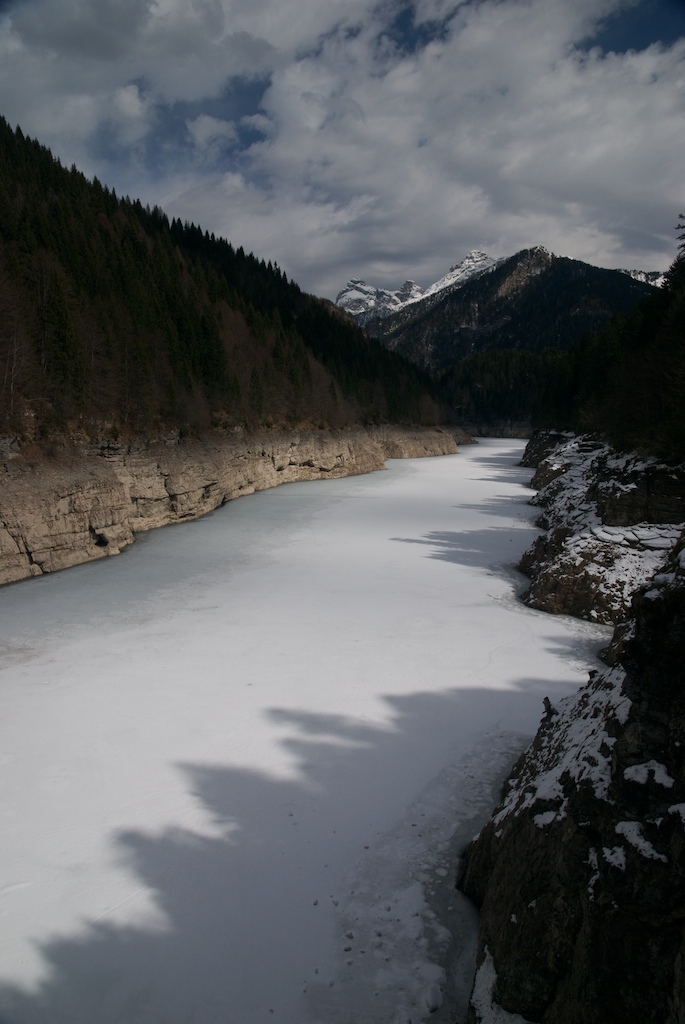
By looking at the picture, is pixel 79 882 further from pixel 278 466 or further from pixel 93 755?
pixel 278 466

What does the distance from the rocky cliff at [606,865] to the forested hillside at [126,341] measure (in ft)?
63.5

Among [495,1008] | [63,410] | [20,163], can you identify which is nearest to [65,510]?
[63,410]

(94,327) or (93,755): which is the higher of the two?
(94,327)

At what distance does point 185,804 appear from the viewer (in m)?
6.58

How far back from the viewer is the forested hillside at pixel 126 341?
854 inches

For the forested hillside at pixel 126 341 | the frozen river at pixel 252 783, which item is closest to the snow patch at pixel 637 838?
the frozen river at pixel 252 783

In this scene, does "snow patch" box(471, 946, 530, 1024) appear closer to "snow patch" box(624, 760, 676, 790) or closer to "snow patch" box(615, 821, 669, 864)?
"snow patch" box(615, 821, 669, 864)

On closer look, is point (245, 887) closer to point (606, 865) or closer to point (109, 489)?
point (606, 865)

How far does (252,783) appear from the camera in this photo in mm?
6957

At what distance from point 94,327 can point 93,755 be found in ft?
75.6

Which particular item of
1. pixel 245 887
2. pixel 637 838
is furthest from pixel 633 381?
pixel 245 887

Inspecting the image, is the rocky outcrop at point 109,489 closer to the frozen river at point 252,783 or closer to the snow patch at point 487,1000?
the frozen river at point 252,783

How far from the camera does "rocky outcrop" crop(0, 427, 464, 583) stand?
1655 centimetres

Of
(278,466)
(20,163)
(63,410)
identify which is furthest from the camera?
(20,163)
